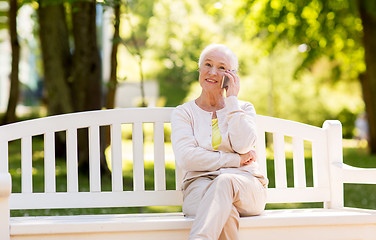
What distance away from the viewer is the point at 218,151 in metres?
4.34

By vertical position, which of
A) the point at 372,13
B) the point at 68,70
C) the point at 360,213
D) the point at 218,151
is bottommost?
the point at 360,213

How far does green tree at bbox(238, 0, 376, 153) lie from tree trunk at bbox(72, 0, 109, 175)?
648 centimetres

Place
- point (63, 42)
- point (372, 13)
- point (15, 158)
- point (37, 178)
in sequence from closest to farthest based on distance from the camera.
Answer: point (37, 178), point (63, 42), point (15, 158), point (372, 13)

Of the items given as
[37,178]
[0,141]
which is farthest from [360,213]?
[37,178]

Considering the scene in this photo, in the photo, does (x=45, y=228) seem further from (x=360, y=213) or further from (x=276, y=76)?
(x=276, y=76)

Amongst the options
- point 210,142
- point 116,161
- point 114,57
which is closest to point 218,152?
point 210,142

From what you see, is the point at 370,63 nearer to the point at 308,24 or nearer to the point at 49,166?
the point at 308,24

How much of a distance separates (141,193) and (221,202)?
92cm

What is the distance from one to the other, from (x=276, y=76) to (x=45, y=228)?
2292 cm

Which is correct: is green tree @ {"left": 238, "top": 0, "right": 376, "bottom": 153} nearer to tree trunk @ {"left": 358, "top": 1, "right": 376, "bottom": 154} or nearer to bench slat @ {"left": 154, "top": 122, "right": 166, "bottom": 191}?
tree trunk @ {"left": 358, "top": 1, "right": 376, "bottom": 154}

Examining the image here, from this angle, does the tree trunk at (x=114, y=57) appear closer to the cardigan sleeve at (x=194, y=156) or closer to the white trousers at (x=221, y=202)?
the cardigan sleeve at (x=194, y=156)

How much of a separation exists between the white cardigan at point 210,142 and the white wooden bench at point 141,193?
1.07ft

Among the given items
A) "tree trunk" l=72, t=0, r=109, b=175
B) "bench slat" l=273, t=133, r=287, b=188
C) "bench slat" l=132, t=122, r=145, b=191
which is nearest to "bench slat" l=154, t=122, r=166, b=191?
"bench slat" l=132, t=122, r=145, b=191

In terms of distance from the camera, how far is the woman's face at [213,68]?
14.8 ft
